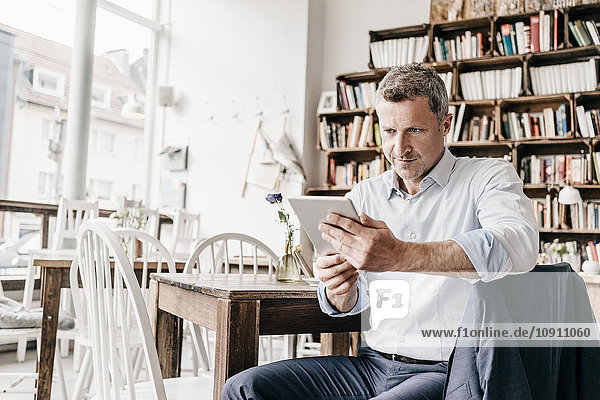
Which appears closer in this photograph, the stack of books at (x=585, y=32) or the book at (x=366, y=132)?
the stack of books at (x=585, y=32)

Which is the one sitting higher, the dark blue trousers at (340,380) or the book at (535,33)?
the book at (535,33)

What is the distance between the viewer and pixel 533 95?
462 cm

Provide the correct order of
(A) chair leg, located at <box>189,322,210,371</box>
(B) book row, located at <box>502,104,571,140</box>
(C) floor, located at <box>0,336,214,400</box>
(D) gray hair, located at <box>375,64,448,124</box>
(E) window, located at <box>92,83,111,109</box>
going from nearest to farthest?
(D) gray hair, located at <box>375,64,448,124</box>, (A) chair leg, located at <box>189,322,210,371</box>, (C) floor, located at <box>0,336,214,400</box>, (B) book row, located at <box>502,104,571,140</box>, (E) window, located at <box>92,83,111,109</box>

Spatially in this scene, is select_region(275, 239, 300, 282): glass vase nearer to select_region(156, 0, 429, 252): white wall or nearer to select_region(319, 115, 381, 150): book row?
select_region(319, 115, 381, 150): book row

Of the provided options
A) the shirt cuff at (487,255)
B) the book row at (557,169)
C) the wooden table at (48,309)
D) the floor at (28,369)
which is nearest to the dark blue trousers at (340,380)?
the shirt cuff at (487,255)

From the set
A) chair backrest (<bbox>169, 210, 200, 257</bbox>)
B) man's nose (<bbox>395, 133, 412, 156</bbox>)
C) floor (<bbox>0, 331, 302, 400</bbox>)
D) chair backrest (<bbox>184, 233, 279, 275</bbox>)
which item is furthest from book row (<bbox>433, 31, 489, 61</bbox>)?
man's nose (<bbox>395, 133, 412, 156</bbox>)

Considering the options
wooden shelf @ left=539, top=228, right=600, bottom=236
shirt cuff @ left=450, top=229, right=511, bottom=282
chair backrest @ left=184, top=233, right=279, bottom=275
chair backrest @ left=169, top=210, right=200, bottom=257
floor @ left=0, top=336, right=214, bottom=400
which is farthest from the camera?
chair backrest @ left=169, top=210, right=200, bottom=257

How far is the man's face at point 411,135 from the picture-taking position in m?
1.53

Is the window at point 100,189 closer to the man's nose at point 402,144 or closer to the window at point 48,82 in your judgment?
the window at point 48,82

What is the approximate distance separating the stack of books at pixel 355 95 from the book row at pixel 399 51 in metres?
0.22

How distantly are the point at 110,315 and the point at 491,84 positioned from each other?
403 cm

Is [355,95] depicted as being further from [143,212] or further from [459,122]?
[143,212]

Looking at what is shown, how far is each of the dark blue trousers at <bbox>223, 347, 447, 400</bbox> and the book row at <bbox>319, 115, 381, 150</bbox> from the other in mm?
3672

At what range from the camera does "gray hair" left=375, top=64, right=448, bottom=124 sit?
4.97ft
